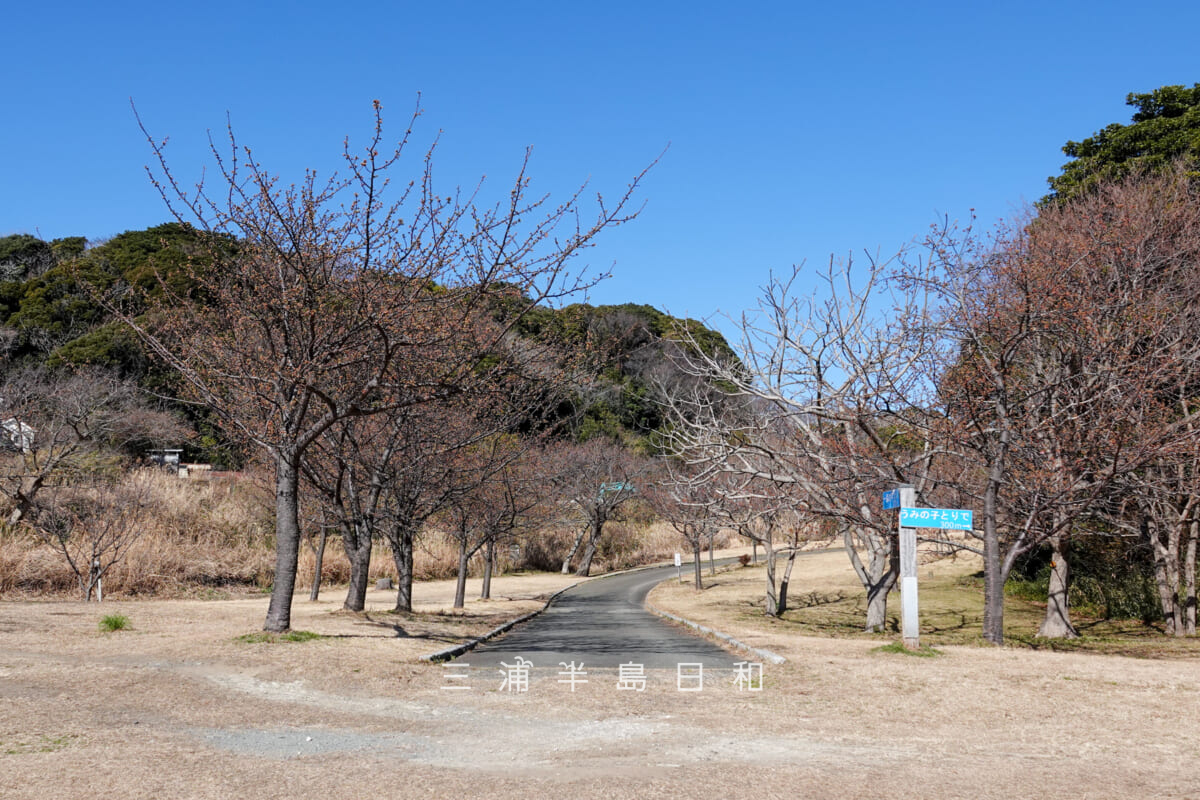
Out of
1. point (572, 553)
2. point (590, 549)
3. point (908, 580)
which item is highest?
point (908, 580)

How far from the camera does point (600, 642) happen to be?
16172 mm

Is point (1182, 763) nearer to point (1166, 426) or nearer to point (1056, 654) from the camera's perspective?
point (1056, 654)

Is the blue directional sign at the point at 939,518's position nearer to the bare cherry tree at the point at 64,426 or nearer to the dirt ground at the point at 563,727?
the dirt ground at the point at 563,727

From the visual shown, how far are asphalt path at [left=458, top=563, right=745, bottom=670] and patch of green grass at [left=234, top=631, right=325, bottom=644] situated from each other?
222cm

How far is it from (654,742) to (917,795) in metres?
2.22

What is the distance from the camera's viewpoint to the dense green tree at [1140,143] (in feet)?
90.1

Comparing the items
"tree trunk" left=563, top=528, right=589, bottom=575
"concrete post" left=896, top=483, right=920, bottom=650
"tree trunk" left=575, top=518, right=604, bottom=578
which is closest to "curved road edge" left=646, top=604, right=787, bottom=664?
"concrete post" left=896, top=483, right=920, bottom=650

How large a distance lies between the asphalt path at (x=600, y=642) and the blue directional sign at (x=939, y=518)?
10.9 ft

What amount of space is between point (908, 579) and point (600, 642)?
5736 mm

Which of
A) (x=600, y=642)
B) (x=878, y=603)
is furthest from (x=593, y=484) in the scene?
(x=600, y=642)

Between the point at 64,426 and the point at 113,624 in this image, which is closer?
the point at 113,624

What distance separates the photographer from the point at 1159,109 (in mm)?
30125

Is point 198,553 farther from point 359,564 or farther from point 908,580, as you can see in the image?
point 908,580

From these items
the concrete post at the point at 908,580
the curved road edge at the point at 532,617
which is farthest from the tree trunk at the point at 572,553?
the concrete post at the point at 908,580
